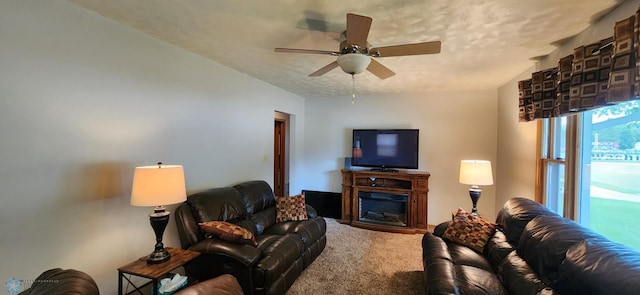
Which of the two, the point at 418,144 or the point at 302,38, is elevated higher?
the point at 302,38

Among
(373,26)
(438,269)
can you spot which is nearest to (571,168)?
(438,269)

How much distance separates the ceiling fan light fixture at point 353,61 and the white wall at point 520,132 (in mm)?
1713

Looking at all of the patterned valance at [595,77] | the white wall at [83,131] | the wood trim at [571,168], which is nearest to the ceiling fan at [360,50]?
the patterned valance at [595,77]

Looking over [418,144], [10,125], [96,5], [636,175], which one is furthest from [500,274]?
[96,5]

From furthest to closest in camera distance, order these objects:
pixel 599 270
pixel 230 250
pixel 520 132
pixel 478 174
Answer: pixel 520 132, pixel 478 174, pixel 230 250, pixel 599 270

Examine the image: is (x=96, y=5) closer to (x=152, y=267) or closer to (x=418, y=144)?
(x=152, y=267)

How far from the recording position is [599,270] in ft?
4.30

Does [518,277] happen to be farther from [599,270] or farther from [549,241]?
[599,270]

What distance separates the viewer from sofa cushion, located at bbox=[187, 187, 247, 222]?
8.56 ft

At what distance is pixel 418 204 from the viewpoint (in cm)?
447

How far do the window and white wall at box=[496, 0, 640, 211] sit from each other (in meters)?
0.46

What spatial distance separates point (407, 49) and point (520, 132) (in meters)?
2.51

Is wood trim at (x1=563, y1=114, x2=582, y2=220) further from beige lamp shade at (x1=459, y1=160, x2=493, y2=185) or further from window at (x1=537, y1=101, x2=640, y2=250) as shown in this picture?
beige lamp shade at (x1=459, y1=160, x2=493, y2=185)

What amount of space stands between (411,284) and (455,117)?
3109mm
